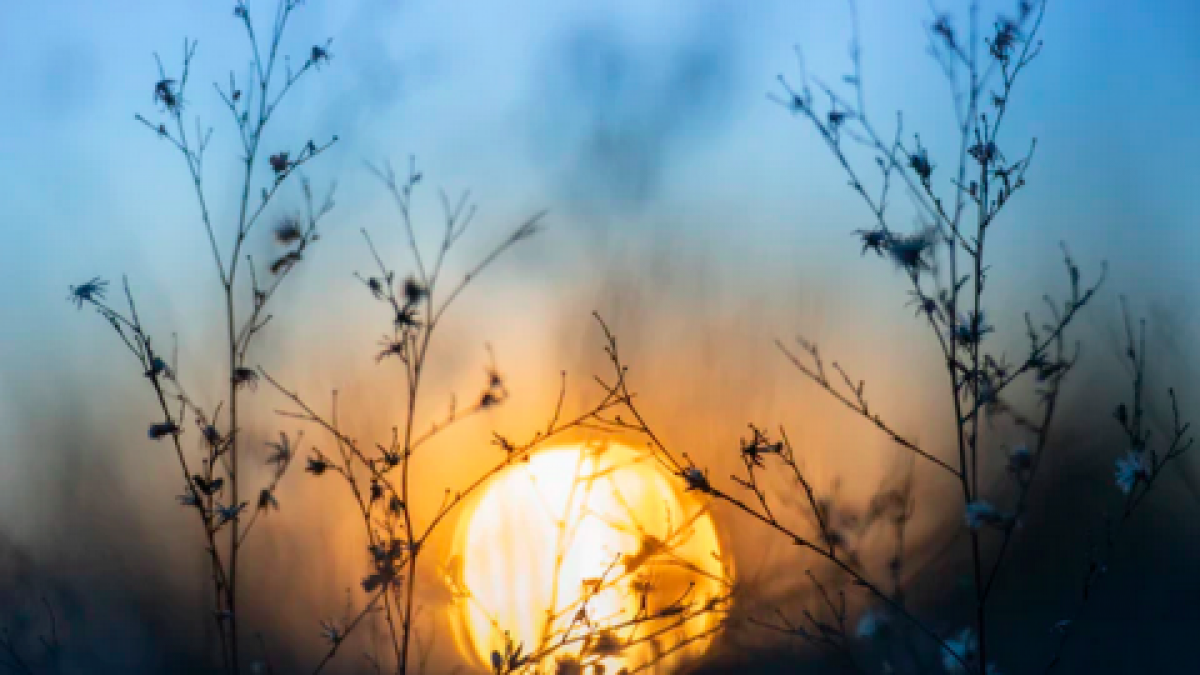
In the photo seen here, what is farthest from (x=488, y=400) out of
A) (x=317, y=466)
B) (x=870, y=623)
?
(x=870, y=623)

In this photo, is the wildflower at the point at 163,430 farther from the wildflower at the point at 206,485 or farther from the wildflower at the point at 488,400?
the wildflower at the point at 488,400

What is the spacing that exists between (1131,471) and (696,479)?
45.8 inches

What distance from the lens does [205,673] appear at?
4090 mm

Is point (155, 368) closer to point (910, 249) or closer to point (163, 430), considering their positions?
point (163, 430)

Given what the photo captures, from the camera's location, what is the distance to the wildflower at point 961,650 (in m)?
2.70

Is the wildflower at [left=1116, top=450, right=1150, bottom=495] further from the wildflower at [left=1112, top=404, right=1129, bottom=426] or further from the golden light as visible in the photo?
the golden light

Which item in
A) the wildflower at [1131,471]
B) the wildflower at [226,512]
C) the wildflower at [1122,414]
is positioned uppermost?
the wildflower at [226,512]

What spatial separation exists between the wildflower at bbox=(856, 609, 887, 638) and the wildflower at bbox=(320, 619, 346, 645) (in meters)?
1.87

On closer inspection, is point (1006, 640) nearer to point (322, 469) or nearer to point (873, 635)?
point (873, 635)

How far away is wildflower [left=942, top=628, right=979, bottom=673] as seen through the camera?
270 centimetres

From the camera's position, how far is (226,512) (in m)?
3.24

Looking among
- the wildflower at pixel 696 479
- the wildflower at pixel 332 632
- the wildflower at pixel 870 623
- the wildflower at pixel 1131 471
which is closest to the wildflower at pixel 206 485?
the wildflower at pixel 332 632

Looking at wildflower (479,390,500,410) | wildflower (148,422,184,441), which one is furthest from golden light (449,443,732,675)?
wildflower (148,422,184,441)

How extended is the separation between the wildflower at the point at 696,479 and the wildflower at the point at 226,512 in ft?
5.33
